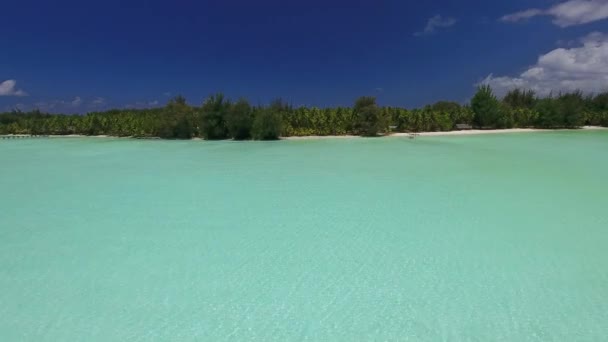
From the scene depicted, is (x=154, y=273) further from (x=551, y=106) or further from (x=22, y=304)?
(x=551, y=106)

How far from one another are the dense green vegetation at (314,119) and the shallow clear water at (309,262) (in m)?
18.2

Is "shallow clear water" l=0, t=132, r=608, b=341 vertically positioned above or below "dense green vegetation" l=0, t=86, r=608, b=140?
below

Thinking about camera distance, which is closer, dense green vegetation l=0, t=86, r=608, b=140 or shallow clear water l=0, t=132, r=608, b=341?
shallow clear water l=0, t=132, r=608, b=341

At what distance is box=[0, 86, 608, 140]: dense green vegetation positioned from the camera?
26781 mm

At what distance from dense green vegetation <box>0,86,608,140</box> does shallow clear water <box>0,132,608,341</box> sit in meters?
18.2

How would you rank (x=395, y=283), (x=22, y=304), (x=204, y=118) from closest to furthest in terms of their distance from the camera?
(x=22, y=304), (x=395, y=283), (x=204, y=118)

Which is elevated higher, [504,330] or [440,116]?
[440,116]

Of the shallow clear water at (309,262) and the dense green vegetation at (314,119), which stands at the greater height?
the dense green vegetation at (314,119)

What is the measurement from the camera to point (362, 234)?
17.8 feet

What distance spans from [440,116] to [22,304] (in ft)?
104

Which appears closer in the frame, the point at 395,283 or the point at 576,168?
the point at 395,283

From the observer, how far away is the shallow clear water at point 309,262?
3.16 metres

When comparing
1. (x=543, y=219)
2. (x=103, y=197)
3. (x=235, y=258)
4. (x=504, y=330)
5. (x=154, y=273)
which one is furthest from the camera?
(x=103, y=197)

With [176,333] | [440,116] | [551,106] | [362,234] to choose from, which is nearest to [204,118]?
[440,116]
